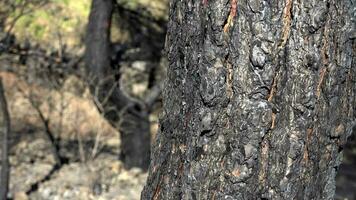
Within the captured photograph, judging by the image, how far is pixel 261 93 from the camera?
185 centimetres

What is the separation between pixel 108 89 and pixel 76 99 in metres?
1.31

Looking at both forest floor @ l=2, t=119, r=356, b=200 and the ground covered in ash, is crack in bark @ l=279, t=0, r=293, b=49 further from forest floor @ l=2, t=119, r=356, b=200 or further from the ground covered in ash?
the ground covered in ash

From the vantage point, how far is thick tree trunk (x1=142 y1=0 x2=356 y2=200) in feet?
5.97

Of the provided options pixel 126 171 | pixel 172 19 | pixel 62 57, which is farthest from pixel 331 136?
pixel 62 57

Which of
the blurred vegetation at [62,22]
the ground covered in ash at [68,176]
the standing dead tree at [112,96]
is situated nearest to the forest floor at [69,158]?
the ground covered in ash at [68,176]

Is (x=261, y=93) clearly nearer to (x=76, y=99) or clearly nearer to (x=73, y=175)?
(x=73, y=175)

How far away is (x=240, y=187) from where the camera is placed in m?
1.91

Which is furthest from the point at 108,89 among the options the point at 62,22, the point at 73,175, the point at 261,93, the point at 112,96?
the point at 261,93

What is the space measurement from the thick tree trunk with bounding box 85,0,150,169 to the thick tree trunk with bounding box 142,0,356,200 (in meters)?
4.44

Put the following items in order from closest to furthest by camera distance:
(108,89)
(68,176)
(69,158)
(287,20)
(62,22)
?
(287,20) < (108,89) < (68,176) < (69,158) < (62,22)

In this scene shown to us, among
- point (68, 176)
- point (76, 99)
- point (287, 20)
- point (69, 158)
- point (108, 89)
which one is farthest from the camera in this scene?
point (76, 99)

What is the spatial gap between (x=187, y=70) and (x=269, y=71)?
27 centimetres

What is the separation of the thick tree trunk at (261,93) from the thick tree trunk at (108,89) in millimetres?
4437

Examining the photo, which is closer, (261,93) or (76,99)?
(261,93)
